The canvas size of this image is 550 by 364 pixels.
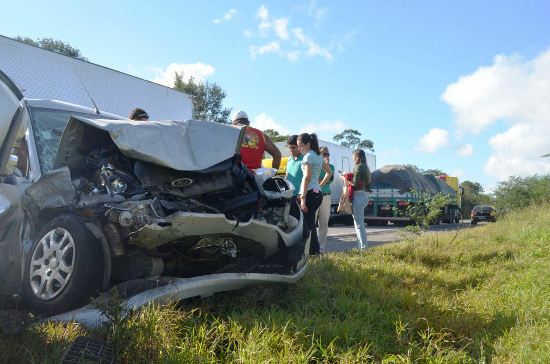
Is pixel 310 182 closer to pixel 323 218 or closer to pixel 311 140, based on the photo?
pixel 311 140

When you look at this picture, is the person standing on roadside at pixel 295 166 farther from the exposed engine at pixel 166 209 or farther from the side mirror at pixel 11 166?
the side mirror at pixel 11 166

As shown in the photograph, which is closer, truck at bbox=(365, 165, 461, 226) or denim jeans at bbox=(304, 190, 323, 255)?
denim jeans at bbox=(304, 190, 323, 255)

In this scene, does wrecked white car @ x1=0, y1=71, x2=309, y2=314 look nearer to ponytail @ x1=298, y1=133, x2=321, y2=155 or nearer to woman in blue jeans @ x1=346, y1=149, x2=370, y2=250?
ponytail @ x1=298, y1=133, x2=321, y2=155

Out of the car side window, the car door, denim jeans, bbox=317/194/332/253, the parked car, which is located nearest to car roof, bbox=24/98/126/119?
the car side window

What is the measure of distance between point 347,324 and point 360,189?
14.2 ft

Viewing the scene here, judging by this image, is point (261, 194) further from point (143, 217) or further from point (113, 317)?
point (113, 317)

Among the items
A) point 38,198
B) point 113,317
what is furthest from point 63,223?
point 113,317

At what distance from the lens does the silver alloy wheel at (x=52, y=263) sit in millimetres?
3150

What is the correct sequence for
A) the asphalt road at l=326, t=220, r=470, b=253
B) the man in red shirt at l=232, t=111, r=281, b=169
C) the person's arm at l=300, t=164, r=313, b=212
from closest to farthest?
the man in red shirt at l=232, t=111, r=281, b=169 < the person's arm at l=300, t=164, r=313, b=212 < the asphalt road at l=326, t=220, r=470, b=253

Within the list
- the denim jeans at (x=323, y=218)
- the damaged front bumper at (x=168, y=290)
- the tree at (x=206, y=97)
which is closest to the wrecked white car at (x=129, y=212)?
the damaged front bumper at (x=168, y=290)

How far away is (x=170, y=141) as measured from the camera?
3490mm

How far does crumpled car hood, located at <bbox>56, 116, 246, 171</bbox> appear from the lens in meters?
3.30

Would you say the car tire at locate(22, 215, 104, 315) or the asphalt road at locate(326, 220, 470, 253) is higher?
the car tire at locate(22, 215, 104, 315)

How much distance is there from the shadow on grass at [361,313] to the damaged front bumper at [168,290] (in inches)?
9.1
